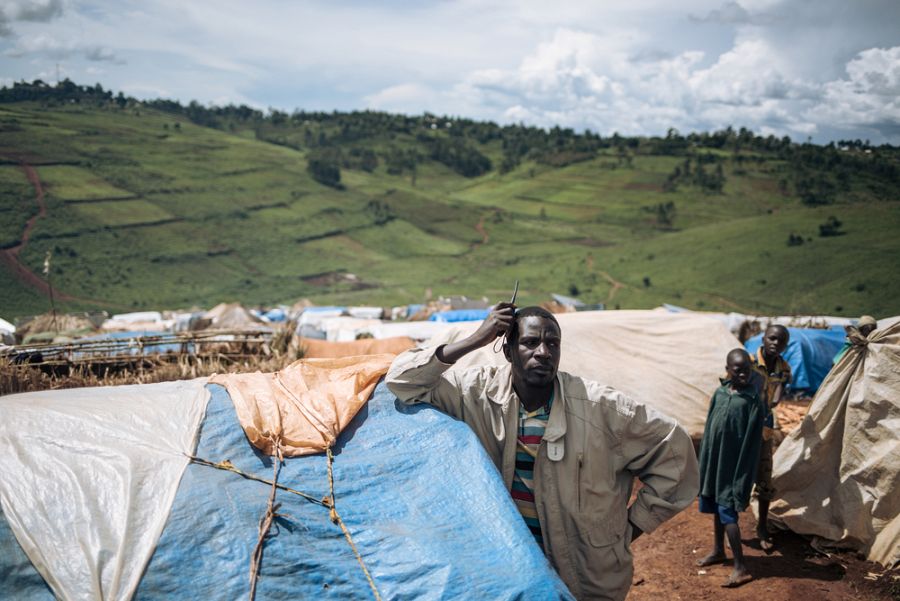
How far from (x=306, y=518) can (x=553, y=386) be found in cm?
114

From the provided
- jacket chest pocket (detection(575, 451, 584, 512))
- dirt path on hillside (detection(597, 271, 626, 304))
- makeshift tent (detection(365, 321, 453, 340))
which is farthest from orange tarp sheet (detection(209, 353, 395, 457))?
dirt path on hillside (detection(597, 271, 626, 304))

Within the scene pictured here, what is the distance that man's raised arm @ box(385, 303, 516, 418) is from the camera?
281 centimetres

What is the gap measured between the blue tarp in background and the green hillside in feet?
61.2

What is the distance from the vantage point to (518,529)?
2.47 meters

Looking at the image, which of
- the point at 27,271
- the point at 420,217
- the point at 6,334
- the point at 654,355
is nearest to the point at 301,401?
the point at 654,355

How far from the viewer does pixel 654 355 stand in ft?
29.2

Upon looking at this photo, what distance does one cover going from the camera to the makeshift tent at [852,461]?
5359mm

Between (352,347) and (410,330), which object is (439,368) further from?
(410,330)

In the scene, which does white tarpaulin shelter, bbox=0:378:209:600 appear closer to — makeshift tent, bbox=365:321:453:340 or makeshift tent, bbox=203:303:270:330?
makeshift tent, bbox=365:321:453:340

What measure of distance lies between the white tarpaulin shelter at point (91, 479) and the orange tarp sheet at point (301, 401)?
210 mm

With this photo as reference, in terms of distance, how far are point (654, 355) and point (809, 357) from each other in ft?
22.5

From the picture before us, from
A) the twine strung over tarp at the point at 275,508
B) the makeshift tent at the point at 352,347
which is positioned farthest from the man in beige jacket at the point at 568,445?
the makeshift tent at the point at 352,347

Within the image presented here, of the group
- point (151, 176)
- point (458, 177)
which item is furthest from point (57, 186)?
point (458, 177)

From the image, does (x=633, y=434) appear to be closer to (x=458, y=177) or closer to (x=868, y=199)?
(x=868, y=199)
